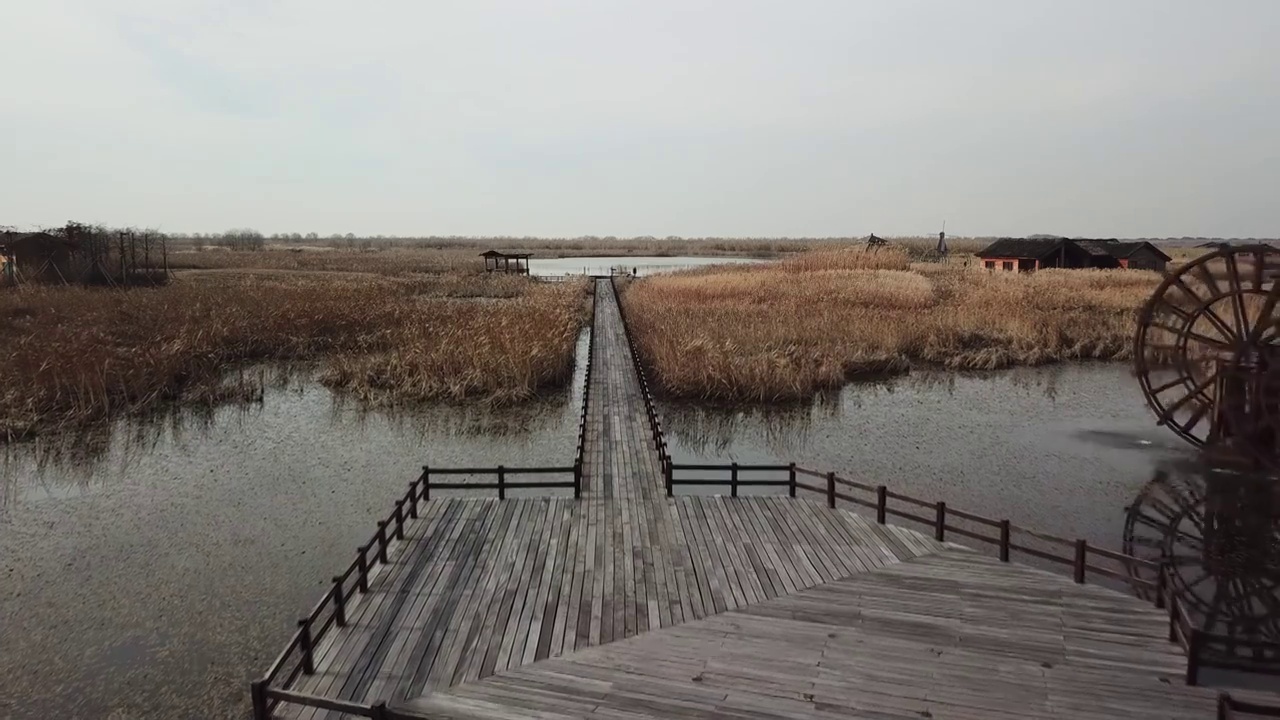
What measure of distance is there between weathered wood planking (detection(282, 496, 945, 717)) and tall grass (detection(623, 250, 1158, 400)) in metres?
12.4

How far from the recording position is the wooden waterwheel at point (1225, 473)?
11.1m

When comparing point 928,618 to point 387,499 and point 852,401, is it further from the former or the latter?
point 852,401

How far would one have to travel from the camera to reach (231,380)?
85.6ft

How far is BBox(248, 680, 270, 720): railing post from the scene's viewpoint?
6680 millimetres

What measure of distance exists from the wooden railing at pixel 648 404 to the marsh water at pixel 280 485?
159cm

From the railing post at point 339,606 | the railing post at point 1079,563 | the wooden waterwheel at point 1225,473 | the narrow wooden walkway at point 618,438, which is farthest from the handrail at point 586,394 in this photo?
the wooden waterwheel at point 1225,473

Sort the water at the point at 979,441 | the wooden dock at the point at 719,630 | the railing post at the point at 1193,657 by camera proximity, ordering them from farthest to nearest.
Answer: the water at the point at 979,441
the railing post at the point at 1193,657
the wooden dock at the point at 719,630

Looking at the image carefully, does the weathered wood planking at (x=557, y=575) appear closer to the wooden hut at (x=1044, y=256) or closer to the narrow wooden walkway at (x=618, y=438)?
the narrow wooden walkway at (x=618, y=438)

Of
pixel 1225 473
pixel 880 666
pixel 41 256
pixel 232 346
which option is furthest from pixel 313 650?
pixel 41 256

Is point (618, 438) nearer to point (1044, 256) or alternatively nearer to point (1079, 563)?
point (1079, 563)

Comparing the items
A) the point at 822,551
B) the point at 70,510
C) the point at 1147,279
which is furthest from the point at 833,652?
the point at 1147,279

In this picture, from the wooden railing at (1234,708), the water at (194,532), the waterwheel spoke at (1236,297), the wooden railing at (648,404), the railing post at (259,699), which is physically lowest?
the water at (194,532)

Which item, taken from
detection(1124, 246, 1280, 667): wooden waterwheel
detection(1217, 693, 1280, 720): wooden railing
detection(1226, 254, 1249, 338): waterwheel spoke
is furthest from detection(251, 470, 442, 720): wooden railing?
detection(1226, 254, 1249, 338): waterwheel spoke

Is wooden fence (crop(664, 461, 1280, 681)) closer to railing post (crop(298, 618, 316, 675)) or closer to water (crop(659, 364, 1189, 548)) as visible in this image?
water (crop(659, 364, 1189, 548))
